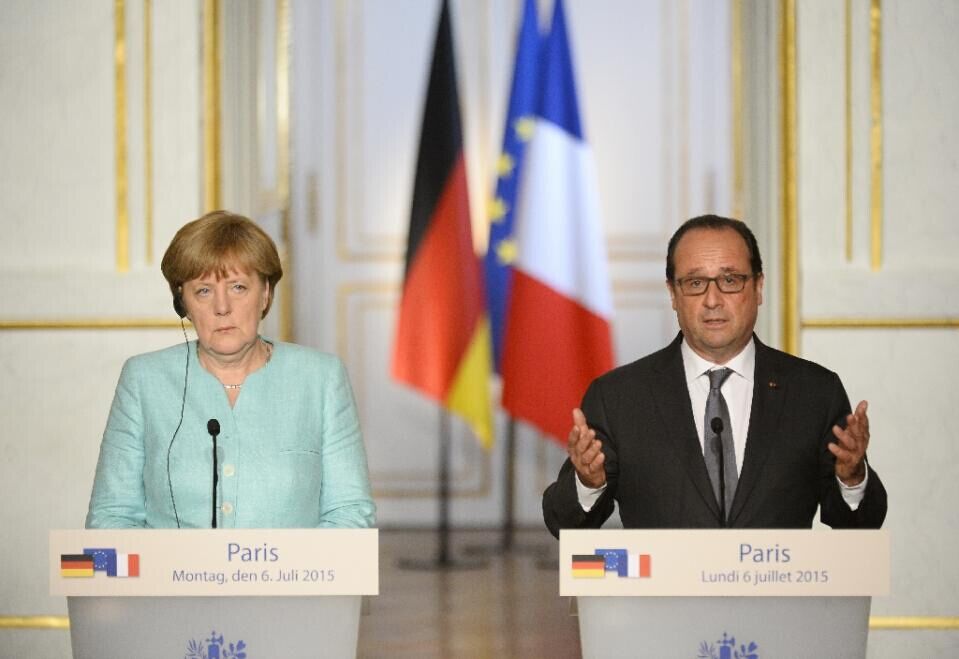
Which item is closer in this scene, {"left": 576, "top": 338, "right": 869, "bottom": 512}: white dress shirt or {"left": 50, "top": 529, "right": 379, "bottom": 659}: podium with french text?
{"left": 50, "top": 529, "right": 379, "bottom": 659}: podium with french text

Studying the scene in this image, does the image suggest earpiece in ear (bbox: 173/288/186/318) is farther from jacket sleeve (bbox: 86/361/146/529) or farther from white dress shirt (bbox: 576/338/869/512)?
white dress shirt (bbox: 576/338/869/512)

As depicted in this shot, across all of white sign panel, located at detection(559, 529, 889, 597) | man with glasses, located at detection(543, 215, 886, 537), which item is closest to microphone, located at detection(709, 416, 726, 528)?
man with glasses, located at detection(543, 215, 886, 537)

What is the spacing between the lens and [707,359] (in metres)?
2.23

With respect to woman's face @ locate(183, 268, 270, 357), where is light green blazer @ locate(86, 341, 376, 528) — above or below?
below

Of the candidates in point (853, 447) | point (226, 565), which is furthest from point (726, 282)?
point (226, 565)

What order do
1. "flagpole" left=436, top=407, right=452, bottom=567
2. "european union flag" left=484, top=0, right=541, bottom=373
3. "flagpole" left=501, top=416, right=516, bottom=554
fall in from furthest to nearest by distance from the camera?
"flagpole" left=501, top=416, right=516, bottom=554
"flagpole" left=436, top=407, right=452, bottom=567
"european union flag" left=484, top=0, right=541, bottom=373

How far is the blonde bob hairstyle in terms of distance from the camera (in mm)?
2096

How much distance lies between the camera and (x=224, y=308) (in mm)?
2094

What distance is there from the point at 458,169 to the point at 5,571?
8.48 feet

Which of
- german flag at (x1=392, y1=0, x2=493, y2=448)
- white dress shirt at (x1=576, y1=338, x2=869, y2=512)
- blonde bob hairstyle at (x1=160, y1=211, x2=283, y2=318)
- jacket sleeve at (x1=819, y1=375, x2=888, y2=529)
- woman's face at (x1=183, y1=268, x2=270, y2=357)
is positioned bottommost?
jacket sleeve at (x1=819, y1=375, x2=888, y2=529)

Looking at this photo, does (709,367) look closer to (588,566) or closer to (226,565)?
(588,566)

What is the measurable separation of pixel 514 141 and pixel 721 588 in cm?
374

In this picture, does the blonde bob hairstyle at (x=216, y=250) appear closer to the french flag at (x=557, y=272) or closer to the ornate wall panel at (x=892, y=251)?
the ornate wall panel at (x=892, y=251)

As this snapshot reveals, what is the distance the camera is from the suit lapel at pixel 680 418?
2.08 metres
